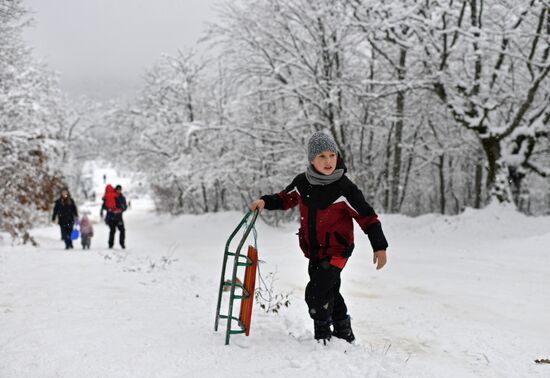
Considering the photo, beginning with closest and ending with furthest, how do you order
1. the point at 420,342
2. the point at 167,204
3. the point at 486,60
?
the point at 420,342 → the point at 486,60 → the point at 167,204

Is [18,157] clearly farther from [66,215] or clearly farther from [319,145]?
[319,145]

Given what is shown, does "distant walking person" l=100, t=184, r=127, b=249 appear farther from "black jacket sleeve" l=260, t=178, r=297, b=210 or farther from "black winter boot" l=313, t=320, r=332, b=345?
"black winter boot" l=313, t=320, r=332, b=345

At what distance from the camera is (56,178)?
1653 cm

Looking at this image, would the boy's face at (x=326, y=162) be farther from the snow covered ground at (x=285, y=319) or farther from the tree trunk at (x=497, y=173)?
the tree trunk at (x=497, y=173)

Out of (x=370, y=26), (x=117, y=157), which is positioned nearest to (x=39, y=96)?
(x=117, y=157)

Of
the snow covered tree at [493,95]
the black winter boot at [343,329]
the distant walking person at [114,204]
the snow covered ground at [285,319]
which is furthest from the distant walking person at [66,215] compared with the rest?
the black winter boot at [343,329]

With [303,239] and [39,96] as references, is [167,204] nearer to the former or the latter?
[39,96]

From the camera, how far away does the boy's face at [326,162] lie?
11.7 feet

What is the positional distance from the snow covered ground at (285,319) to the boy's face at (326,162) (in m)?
1.34

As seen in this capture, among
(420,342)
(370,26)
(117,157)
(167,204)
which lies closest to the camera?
(420,342)

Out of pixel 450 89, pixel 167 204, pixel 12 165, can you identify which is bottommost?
pixel 167 204

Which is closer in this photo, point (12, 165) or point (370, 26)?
point (370, 26)

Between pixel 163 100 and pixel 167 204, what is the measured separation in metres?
9.14

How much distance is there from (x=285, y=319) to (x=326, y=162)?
1.83m
